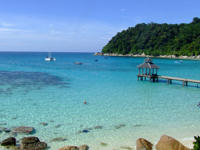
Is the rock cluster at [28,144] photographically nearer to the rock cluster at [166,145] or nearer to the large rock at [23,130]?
the large rock at [23,130]

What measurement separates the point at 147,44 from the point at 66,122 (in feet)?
413

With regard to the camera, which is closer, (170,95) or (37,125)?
(37,125)

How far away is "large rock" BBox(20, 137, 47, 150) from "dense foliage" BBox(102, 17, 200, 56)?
94239mm

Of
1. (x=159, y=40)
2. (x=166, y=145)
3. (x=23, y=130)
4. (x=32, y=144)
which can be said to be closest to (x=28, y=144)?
(x=32, y=144)

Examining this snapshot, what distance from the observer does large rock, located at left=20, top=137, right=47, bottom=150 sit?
888 cm

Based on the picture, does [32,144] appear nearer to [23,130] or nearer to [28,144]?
[28,144]

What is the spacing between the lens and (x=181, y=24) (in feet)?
449

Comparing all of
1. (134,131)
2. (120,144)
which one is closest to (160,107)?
(134,131)

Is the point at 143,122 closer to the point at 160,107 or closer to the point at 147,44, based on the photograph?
the point at 160,107

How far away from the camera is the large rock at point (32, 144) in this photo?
8875 mm

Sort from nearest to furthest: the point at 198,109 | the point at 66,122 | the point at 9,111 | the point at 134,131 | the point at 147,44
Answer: the point at 134,131 → the point at 66,122 → the point at 9,111 → the point at 198,109 → the point at 147,44

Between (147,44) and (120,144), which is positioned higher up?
(147,44)

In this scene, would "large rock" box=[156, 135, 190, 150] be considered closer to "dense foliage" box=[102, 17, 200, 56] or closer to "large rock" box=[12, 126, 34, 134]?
"large rock" box=[12, 126, 34, 134]

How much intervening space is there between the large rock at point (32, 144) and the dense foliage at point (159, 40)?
94239 mm
